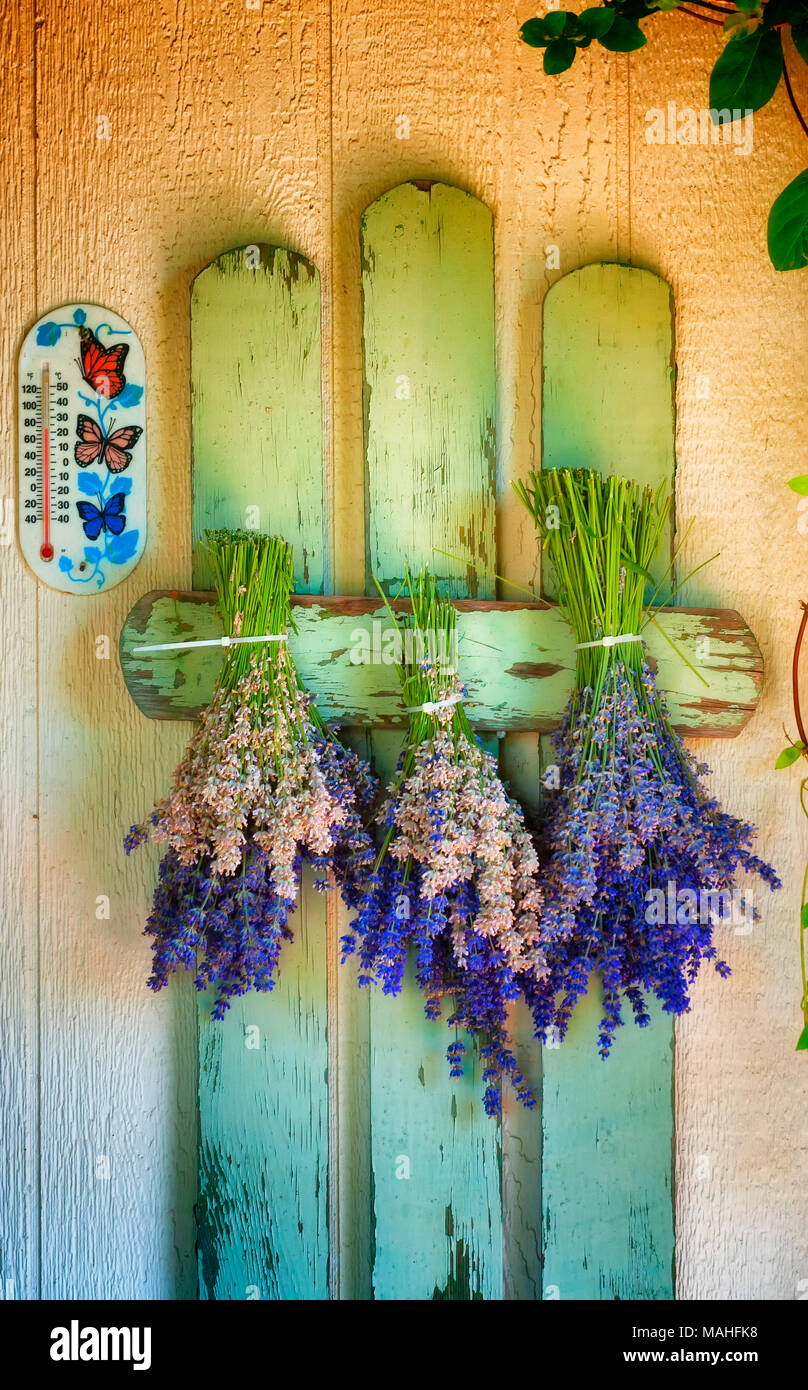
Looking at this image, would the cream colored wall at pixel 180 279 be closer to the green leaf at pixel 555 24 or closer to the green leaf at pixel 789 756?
the green leaf at pixel 555 24

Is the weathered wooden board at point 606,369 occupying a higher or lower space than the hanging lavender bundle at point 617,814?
higher

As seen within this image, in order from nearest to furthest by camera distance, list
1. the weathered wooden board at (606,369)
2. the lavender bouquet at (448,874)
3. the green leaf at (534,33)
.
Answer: the lavender bouquet at (448,874) < the green leaf at (534,33) < the weathered wooden board at (606,369)

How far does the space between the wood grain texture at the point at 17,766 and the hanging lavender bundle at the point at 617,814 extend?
0.81 meters

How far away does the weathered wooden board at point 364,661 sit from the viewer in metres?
1.37

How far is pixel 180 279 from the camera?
4.73 ft

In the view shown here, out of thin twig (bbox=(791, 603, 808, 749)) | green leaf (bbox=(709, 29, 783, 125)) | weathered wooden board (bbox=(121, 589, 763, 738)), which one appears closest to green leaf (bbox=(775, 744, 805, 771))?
thin twig (bbox=(791, 603, 808, 749))

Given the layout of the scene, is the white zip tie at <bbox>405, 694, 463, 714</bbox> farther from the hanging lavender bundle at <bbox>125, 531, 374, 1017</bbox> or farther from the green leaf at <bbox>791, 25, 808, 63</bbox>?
the green leaf at <bbox>791, 25, 808, 63</bbox>

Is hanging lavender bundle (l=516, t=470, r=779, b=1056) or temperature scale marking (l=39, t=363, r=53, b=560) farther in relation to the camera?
temperature scale marking (l=39, t=363, r=53, b=560)

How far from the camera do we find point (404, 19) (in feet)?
4.73

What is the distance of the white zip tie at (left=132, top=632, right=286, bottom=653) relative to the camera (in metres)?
1.29

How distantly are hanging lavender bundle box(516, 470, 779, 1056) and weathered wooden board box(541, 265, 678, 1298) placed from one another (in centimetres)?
8

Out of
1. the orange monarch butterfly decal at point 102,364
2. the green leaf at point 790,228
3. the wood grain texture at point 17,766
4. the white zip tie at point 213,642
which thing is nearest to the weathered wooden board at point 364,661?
the white zip tie at point 213,642

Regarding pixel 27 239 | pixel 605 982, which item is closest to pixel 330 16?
pixel 27 239
